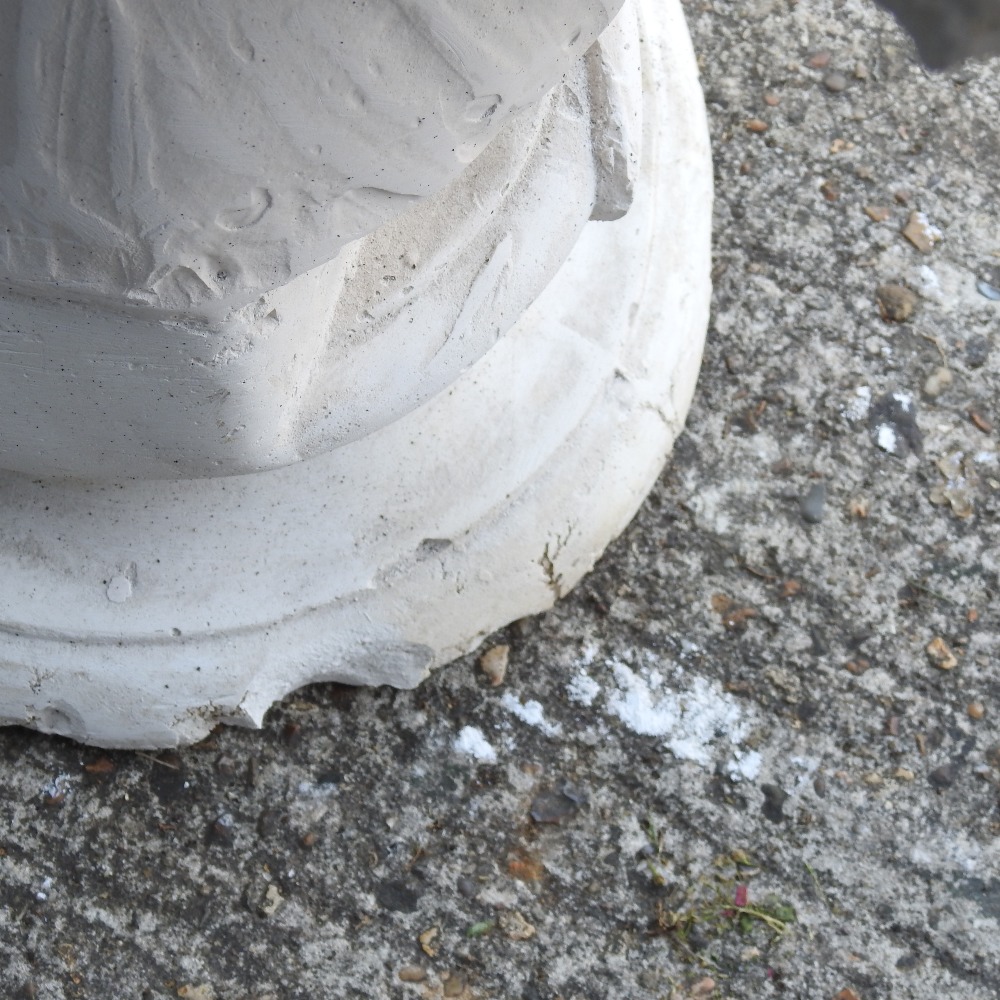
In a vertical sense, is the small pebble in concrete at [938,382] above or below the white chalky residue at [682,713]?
above

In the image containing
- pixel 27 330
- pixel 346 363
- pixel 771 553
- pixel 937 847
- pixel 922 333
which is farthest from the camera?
pixel 922 333

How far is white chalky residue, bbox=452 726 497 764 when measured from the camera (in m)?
1.50

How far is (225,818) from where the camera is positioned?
4.76 feet

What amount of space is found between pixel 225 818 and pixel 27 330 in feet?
2.38

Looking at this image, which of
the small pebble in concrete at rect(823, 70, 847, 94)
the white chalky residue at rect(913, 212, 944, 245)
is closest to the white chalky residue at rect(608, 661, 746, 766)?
the white chalky residue at rect(913, 212, 944, 245)

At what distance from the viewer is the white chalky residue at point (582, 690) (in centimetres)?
153

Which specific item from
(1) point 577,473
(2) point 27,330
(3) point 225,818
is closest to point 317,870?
(3) point 225,818

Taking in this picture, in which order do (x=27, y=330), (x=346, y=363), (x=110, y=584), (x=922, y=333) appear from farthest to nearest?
(x=922, y=333) < (x=110, y=584) < (x=346, y=363) < (x=27, y=330)

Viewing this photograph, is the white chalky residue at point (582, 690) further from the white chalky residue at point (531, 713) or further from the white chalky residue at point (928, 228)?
the white chalky residue at point (928, 228)

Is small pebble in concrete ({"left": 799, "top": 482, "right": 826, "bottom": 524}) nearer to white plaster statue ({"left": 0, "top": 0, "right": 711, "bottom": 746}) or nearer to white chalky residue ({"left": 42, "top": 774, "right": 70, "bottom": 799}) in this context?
white plaster statue ({"left": 0, "top": 0, "right": 711, "bottom": 746})

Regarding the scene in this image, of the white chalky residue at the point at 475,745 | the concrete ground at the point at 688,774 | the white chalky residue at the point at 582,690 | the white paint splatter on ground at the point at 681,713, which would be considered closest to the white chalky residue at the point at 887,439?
the concrete ground at the point at 688,774

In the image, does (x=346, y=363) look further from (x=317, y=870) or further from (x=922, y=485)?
(x=922, y=485)

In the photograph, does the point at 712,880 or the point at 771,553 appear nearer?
the point at 712,880

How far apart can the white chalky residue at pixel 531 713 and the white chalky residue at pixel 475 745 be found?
0.05 meters
